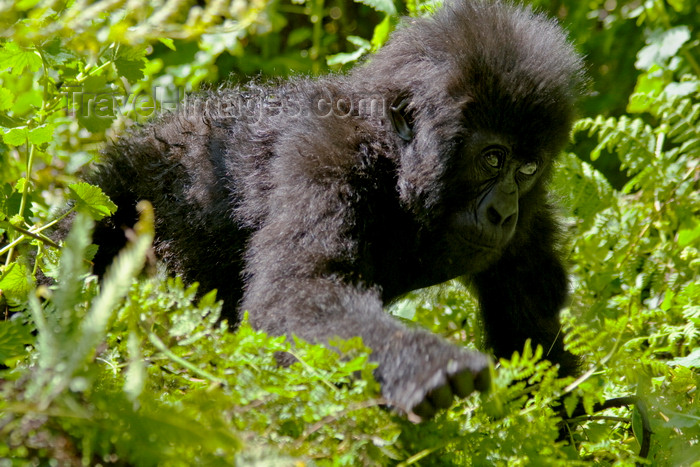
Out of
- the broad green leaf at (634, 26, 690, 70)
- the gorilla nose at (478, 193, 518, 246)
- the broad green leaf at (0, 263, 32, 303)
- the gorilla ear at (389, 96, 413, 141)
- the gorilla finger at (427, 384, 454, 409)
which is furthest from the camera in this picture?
the broad green leaf at (634, 26, 690, 70)

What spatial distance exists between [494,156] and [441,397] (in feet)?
4.57

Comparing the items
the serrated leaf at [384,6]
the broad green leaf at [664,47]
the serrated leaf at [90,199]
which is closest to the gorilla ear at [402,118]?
the serrated leaf at [90,199]

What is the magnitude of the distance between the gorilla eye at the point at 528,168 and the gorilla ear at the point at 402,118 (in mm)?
485

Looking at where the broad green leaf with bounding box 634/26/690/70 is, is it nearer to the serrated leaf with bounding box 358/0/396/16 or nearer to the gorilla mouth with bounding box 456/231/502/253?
the serrated leaf with bounding box 358/0/396/16

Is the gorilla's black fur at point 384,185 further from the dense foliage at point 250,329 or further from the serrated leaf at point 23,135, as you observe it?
the serrated leaf at point 23,135

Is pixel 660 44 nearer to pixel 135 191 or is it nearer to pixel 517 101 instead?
pixel 517 101

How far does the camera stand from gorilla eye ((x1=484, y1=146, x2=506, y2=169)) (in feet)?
9.95

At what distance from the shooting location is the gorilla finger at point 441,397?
1.91 metres

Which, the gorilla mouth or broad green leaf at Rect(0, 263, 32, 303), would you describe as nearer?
broad green leaf at Rect(0, 263, 32, 303)

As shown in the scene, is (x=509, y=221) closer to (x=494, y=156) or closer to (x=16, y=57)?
(x=494, y=156)

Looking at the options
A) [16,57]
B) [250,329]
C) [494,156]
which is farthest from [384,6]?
[250,329]

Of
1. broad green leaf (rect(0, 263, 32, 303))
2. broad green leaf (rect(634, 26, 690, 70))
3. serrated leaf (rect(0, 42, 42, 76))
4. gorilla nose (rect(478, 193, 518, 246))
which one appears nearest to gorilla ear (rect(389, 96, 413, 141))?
gorilla nose (rect(478, 193, 518, 246))

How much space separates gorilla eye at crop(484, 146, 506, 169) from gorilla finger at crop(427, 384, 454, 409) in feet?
4.38

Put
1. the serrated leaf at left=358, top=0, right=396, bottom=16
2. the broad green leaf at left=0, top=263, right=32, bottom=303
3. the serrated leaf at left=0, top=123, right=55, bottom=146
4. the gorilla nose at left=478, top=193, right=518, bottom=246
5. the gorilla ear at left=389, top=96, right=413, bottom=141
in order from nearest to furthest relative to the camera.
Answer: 1. the broad green leaf at left=0, top=263, right=32, bottom=303
2. the serrated leaf at left=0, top=123, right=55, bottom=146
3. the gorilla nose at left=478, top=193, right=518, bottom=246
4. the gorilla ear at left=389, top=96, right=413, bottom=141
5. the serrated leaf at left=358, top=0, right=396, bottom=16
